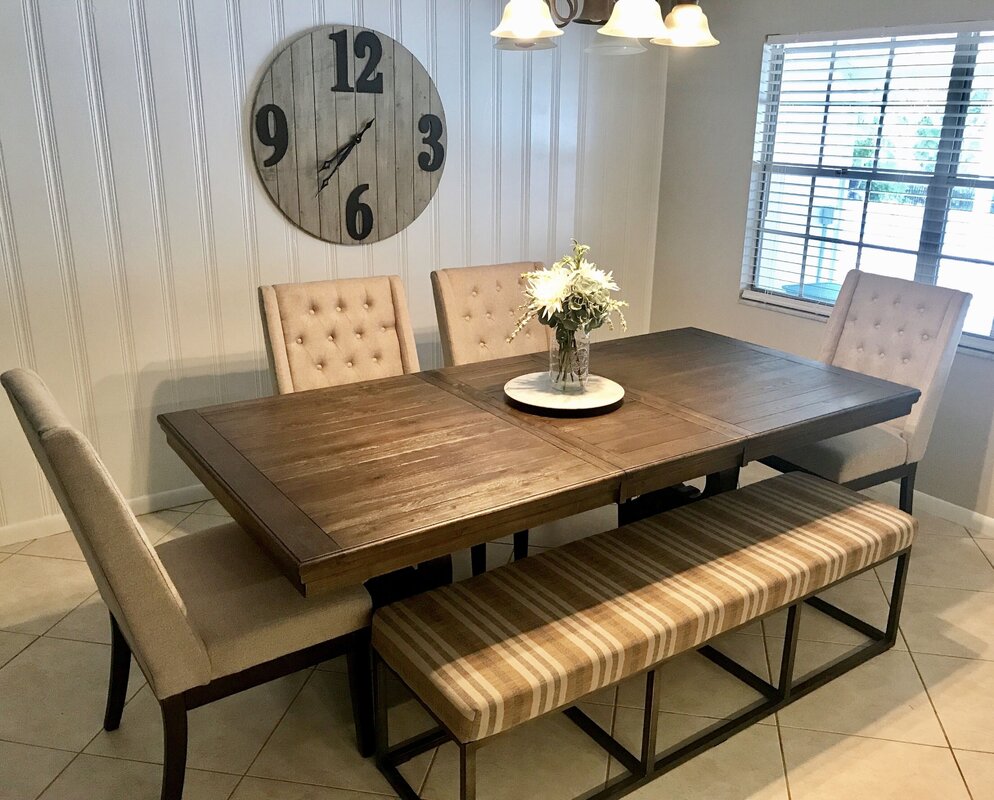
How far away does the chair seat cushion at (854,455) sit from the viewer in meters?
2.88

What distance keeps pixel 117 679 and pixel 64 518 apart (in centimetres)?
128

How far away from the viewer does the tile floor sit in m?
2.01

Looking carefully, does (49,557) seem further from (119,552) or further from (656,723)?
(656,723)

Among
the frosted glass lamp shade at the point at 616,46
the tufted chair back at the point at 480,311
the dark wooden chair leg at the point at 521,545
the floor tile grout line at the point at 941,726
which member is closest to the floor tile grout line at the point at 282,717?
the dark wooden chair leg at the point at 521,545

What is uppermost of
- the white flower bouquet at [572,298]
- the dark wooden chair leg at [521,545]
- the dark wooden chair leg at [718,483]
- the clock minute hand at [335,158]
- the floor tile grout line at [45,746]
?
the clock minute hand at [335,158]

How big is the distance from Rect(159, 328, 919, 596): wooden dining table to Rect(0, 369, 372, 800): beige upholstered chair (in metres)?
0.21

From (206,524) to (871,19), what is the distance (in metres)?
3.34

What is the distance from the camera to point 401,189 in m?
3.55

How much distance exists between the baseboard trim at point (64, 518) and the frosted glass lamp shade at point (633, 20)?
2439mm

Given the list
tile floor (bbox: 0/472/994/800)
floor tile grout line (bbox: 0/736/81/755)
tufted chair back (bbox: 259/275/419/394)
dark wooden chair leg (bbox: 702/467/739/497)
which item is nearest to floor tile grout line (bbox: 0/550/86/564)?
tile floor (bbox: 0/472/994/800)

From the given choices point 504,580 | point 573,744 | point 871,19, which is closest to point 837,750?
point 573,744

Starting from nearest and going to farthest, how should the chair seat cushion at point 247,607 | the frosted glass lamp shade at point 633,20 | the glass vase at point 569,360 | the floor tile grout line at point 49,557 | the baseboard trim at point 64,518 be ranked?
the chair seat cushion at point 247,607
the frosted glass lamp shade at point 633,20
the glass vase at point 569,360
the floor tile grout line at point 49,557
the baseboard trim at point 64,518

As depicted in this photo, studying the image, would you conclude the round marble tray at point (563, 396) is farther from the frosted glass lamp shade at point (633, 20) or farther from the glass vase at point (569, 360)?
the frosted glass lamp shade at point (633, 20)

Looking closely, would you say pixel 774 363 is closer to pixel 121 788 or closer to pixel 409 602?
pixel 409 602
